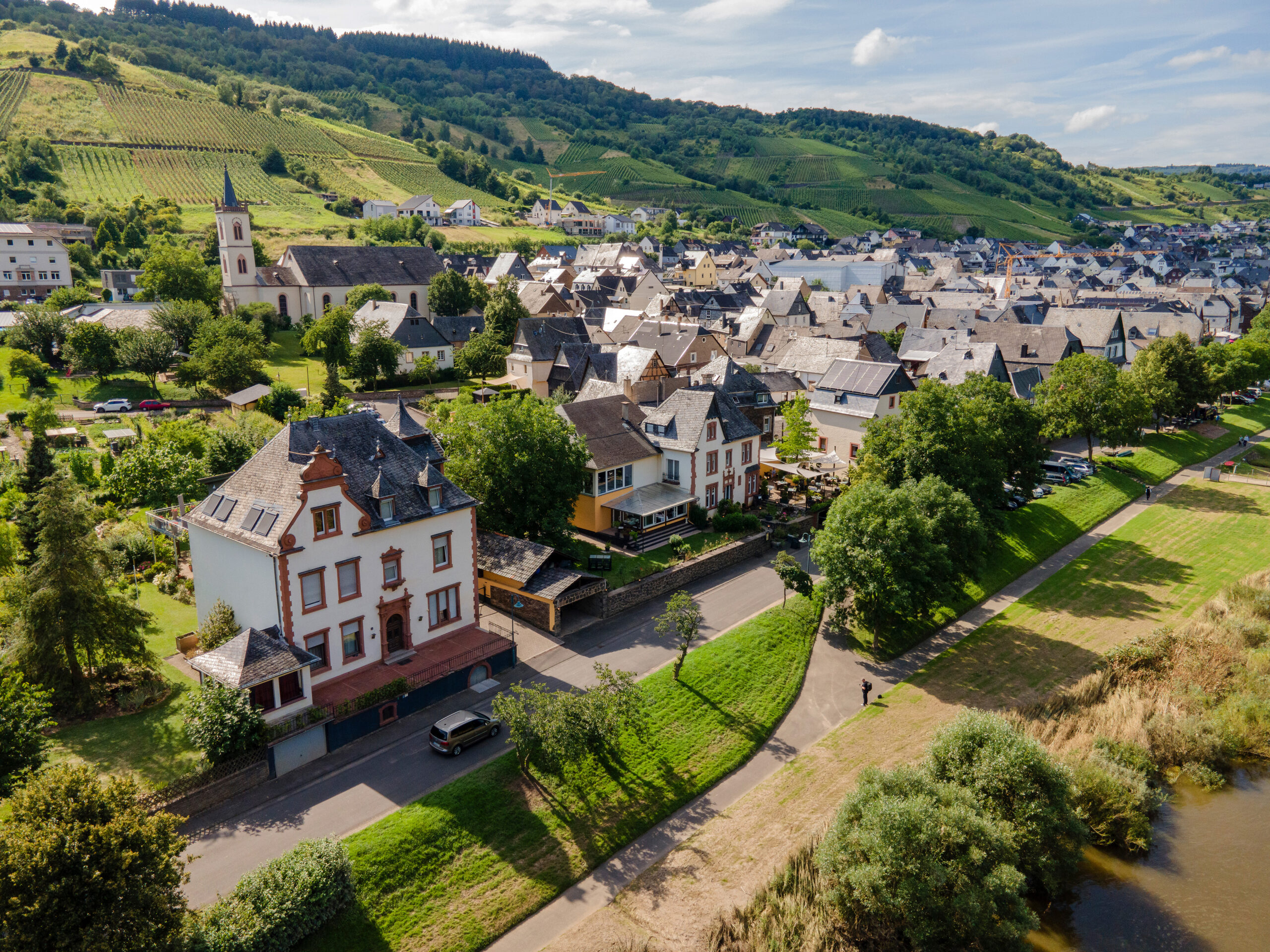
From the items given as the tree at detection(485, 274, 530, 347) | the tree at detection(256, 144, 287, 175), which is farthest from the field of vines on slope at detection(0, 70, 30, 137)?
the tree at detection(485, 274, 530, 347)

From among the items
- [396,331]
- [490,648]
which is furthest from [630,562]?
[396,331]

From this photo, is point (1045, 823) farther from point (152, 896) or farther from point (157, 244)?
point (157, 244)

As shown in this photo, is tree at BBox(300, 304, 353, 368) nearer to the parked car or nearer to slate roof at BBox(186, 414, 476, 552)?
slate roof at BBox(186, 414, 476, 552)

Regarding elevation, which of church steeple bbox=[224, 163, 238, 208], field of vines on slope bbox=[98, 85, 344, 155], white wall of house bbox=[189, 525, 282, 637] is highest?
field of vines on slope bbox=[98, 85, 344, 155]

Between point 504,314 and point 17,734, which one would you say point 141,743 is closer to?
point 17,734

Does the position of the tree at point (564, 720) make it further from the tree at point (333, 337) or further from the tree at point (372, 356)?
the tree at point (333, 337)

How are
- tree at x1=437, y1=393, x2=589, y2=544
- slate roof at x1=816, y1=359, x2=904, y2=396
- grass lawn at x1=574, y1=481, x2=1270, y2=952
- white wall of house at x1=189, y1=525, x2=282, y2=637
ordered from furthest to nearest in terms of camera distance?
slate roof at x1=816, y1=359, x2=904, y2=396 < tree at x1=437, y1=393, x2=589, y2=544 < white wall of house at x1=189, y1=525, x2=282, y2=637 < grass lawn at x1=574, y1=481, x2=1270, y2=952

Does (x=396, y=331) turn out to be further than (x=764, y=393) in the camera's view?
Yes
